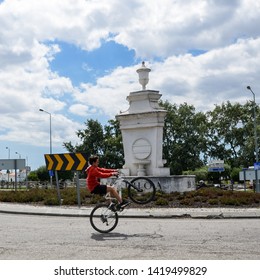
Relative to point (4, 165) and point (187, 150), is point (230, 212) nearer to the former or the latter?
point (4, 165)

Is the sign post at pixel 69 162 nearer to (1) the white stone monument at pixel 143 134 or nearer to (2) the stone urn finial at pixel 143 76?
(1) the white stone monument at pixel 143 134

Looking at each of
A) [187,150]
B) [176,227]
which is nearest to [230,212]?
[176,227]

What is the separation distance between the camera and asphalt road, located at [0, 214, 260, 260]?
8.06 meters

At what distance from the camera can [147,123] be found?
917 inches

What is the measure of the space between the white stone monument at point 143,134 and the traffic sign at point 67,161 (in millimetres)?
5398

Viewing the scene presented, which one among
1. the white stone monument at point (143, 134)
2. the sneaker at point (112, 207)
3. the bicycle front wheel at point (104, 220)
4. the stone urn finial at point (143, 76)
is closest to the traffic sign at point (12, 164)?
the white stone monument at point (143, 134)

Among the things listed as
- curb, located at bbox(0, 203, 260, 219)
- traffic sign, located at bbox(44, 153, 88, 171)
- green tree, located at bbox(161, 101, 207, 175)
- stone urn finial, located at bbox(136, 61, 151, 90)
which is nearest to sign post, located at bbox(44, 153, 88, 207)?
traffic sign, located at bbox(44, 153, 88, 171)

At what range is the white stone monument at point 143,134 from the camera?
23156mm

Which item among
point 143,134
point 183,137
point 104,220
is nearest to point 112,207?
point 104,220

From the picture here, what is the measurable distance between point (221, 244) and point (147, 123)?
14419 millimetres

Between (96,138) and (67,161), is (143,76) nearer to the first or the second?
(67,161)

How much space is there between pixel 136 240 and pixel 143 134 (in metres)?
14.0

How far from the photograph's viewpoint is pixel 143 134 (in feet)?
77.5

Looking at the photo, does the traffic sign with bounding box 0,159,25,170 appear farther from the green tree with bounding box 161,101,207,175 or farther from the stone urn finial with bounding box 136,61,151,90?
the green tree with bounding box 161,101,207,175
